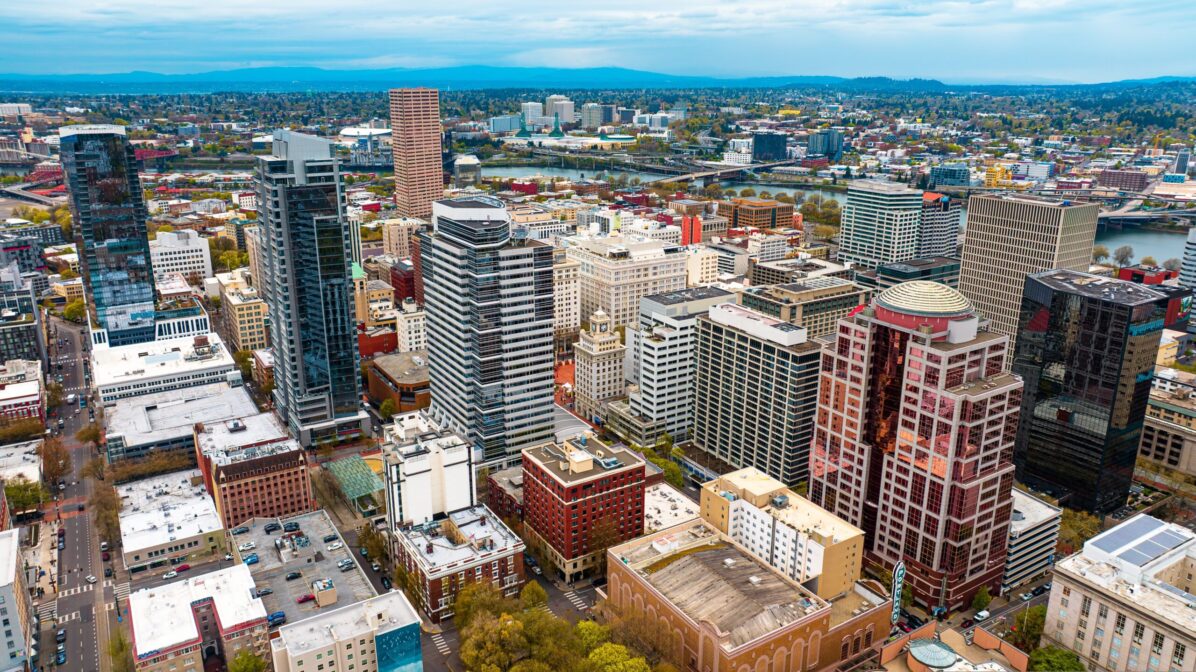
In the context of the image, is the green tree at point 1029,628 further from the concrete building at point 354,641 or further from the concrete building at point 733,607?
the concrete building at point 354,641

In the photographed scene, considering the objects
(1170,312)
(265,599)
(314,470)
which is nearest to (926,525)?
(265,599)

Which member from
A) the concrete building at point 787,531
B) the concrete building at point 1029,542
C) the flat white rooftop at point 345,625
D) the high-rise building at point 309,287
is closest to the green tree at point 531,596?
the flat white rooftop at point 345,625

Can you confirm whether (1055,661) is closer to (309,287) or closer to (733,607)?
(733,607)

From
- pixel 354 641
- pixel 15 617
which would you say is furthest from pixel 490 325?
pixel 15 617

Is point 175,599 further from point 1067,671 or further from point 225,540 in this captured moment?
point 1067,671

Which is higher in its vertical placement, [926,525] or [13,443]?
[926,525]

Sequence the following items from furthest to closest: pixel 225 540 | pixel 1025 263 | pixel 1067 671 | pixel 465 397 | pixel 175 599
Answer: pixel 1025 263
pixel 465 397
pixel 225 540
pixel 175 599
pixel 1067 671

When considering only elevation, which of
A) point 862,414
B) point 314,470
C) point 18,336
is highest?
point 862,414
